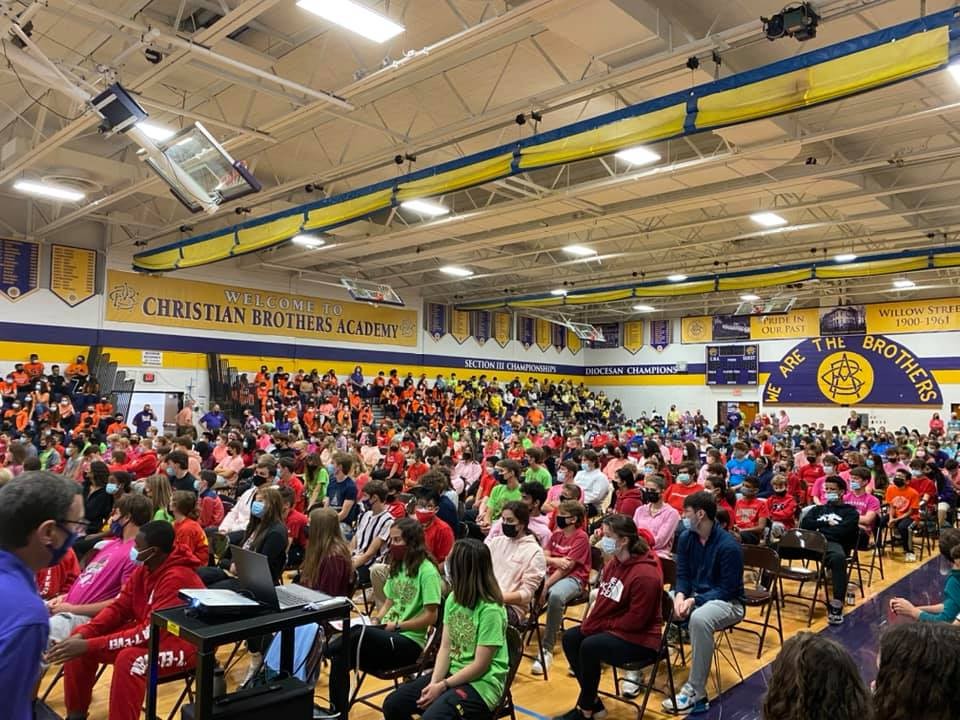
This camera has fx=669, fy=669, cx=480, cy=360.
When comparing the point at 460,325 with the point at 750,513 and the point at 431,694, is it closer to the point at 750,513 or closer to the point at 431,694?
the point at 750,513

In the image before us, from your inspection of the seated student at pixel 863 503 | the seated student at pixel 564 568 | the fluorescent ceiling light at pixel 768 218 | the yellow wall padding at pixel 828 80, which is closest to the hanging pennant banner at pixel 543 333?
the fluorescent ceiling light at pixel 768 218

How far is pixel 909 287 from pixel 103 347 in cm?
2302

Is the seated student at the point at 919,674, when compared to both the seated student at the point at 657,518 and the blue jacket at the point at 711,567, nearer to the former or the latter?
the blue jacket at the point at 711,567

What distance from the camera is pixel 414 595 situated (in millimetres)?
3957

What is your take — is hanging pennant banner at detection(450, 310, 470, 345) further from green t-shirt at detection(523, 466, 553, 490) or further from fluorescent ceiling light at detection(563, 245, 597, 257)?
green t-shirt at detection(523, 466, 553, 490)

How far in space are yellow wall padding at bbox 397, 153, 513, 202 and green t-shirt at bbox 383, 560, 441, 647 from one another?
5.98 metres

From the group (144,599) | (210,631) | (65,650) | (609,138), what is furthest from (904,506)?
(65,650)

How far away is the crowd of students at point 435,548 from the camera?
10.5ft

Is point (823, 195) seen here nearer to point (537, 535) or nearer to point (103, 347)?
point (537, 535)

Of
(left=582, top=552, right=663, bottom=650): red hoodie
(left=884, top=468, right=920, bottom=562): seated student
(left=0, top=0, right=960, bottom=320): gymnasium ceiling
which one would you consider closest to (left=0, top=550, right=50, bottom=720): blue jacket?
(left=582, top=552, right=663, bottom=650): red hoodie

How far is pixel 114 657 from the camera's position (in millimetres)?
3430

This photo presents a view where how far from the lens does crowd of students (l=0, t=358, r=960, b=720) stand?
10.5 ft

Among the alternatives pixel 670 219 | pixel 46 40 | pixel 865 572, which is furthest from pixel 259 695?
pixel 670 219

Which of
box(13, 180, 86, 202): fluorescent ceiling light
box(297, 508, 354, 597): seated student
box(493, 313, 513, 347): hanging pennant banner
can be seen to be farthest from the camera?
box(493, 313, 513, 347): hanging pennant banner
